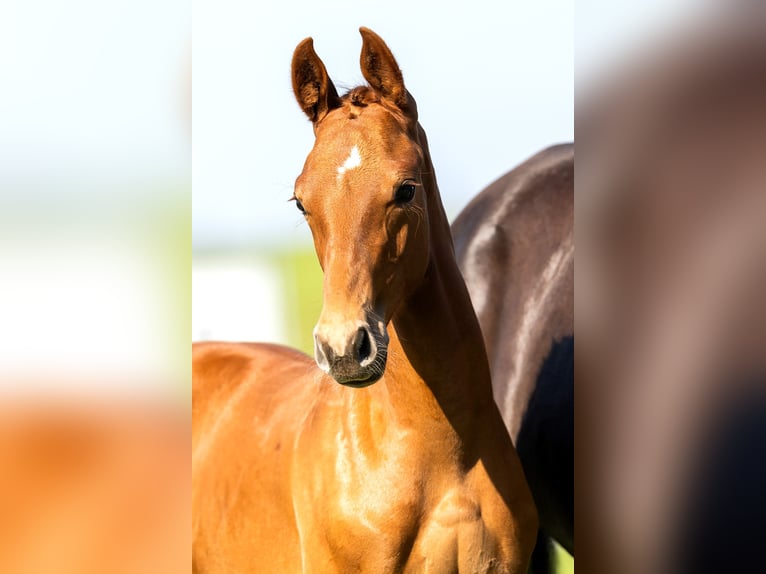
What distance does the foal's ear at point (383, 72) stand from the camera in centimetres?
195

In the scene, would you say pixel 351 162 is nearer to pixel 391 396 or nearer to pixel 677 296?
pixel 391 396

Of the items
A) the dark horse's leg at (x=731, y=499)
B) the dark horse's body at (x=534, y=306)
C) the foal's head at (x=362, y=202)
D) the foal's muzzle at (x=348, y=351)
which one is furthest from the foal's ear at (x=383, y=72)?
the dark horse's leg at (x=731, y=499)

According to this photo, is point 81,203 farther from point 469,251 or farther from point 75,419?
point 469,251

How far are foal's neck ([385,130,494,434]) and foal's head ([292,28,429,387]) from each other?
0.34ft

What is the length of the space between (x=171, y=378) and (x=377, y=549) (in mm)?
1374

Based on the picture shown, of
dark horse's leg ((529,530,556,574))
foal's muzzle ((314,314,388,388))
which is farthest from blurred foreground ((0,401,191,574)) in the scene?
dark horse's leg ((529,530,556,574))

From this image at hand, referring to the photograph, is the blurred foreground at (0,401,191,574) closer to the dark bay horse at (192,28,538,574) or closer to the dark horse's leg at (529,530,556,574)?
the dark bay horse at (192,28,538,574)

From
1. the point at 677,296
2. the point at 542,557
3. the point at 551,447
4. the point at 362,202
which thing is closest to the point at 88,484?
the point at 677,296

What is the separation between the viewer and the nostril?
1.66 metres

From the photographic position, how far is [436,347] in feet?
6.91

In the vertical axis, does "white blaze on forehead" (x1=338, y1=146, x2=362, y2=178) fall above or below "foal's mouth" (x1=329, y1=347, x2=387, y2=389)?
above

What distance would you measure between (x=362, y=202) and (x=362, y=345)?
0.32 m

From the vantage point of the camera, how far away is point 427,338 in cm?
210

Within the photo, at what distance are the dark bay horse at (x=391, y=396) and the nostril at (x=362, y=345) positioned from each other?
0.09ft
